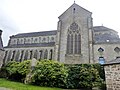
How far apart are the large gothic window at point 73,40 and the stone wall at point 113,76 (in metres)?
17.1

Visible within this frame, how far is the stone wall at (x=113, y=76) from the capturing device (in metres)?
10.9

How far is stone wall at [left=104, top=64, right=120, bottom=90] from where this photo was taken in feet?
35.9

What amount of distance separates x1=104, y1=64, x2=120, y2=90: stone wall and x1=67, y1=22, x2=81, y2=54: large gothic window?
56.1ft

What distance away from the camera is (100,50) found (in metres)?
28.3

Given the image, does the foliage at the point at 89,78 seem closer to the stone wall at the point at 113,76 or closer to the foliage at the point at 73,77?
the foliage at the point at 73,77

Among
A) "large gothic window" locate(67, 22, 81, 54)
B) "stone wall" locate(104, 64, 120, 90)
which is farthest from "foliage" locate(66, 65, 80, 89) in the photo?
"large gothic window" locate(67, 22, 81, 54)

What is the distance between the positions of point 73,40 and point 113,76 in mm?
19110

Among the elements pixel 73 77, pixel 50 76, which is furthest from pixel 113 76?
pixel 50 76

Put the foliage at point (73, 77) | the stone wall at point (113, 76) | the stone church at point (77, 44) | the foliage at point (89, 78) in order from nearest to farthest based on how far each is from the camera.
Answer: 1. the stone wall at point (113, 76)
2. the foliage at point (89, 78)
3. the foliage at point (73, 77)
4. the stone church at point (77, 44)

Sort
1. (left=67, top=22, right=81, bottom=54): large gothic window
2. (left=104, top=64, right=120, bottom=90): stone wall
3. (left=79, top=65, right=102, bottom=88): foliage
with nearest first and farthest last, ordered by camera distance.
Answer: (left=104, top=64, right=120, bottom=90): stone wall
(left=79, top=65, right=102, bottom=88): foliage
(left=67, top=22, right=81, bottom=54): large gothic window

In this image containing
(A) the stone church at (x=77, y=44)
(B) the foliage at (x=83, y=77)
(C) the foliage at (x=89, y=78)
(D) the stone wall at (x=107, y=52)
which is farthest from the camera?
(A) the stone church at (x=77, y=44)

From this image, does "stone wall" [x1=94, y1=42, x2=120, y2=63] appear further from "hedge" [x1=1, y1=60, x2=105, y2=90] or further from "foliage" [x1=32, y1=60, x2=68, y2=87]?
"foliage" [x1=32, y1=60, x2=68, y2=87]

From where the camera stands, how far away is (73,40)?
3006 cm

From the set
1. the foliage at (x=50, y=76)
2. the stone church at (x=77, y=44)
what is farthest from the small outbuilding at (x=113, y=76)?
the stone church at (x=77, y=44)
